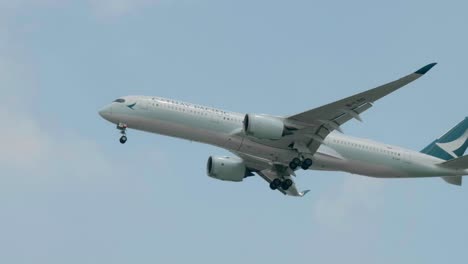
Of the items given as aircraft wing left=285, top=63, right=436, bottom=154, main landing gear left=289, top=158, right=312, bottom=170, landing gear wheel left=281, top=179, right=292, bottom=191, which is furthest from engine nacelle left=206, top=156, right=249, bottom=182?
aircraft wing left=285, top=63, right=436, bottom=154

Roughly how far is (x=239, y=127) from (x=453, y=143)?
1680 centimetres

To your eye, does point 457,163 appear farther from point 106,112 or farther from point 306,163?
point 106,112

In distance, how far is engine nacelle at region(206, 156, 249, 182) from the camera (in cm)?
6894

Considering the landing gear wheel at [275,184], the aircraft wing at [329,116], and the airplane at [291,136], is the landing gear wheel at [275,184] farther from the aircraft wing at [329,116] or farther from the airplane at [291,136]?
the aircraft wing at [329,116]

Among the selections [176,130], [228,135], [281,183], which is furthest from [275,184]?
[176,130]

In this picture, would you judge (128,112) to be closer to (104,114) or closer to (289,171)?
(104,114)

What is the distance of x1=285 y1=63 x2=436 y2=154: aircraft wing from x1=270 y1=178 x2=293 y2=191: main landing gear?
4.87m

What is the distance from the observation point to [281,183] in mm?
68312

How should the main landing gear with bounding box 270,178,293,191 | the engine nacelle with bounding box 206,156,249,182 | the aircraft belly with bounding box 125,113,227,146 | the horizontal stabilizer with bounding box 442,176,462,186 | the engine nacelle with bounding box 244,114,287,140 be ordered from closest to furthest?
1. the engine nacelle with bounding box 244,114,287,140
2. the aircraft belly with bounding box 125,113,227,146
3. the horizontal stabilizer with bounding box 442,176,462,186
4. the main landing gear with bounding box 270,178,293,191
5. the engine nacelle with bounding box 206,156,249,182

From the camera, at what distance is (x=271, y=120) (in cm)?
6169

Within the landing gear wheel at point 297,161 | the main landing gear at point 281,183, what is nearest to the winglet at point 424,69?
the landing gear wheel at point 297,161

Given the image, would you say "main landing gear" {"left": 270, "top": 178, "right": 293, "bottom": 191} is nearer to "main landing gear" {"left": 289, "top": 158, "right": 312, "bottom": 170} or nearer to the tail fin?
"main landing gear" {"left": 289, "top": 158, "right": 312, "bottom": 170}

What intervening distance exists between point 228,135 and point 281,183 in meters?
7.77

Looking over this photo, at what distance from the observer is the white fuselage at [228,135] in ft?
202
